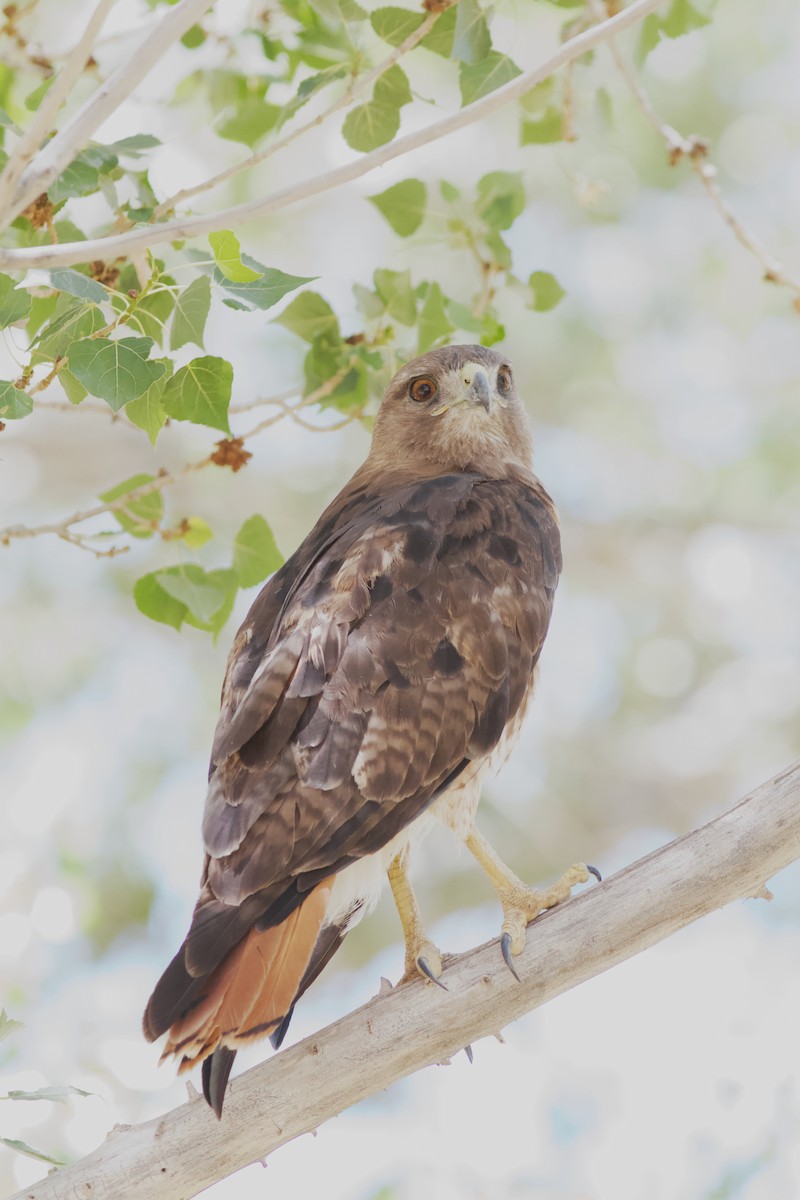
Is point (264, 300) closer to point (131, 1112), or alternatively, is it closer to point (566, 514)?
point (131, 1112)

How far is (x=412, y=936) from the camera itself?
3539 mm

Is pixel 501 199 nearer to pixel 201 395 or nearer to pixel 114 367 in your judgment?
pixel 201 395

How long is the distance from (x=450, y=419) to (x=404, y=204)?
87cm

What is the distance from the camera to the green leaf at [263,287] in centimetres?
267

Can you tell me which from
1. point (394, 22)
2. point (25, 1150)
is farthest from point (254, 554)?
point (25, 1150)

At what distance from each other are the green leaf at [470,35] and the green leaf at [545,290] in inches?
24.7

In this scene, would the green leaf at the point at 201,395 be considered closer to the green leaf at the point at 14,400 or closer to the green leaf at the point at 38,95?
the green leaf at the point at 14,400

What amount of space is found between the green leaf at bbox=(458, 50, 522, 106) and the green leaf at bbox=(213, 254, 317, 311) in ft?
2.99

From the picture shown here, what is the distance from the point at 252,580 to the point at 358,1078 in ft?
4.16

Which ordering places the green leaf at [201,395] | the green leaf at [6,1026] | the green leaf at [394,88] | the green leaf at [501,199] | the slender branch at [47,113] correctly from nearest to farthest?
the slender branch at [47,113] → the green leaf at [6,1026] → the green leaf at [201,395] → the green leaf at [394,88] → the green leaf at [501,199]

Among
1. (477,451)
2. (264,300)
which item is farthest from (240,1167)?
(477,451)

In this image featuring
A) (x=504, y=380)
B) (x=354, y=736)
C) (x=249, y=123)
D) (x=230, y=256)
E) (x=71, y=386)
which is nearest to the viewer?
(x=230, y=256)

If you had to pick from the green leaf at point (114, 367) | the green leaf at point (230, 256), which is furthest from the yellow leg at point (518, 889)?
the green leaf at point (230, 256)

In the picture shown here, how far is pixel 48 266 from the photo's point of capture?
2346mm
